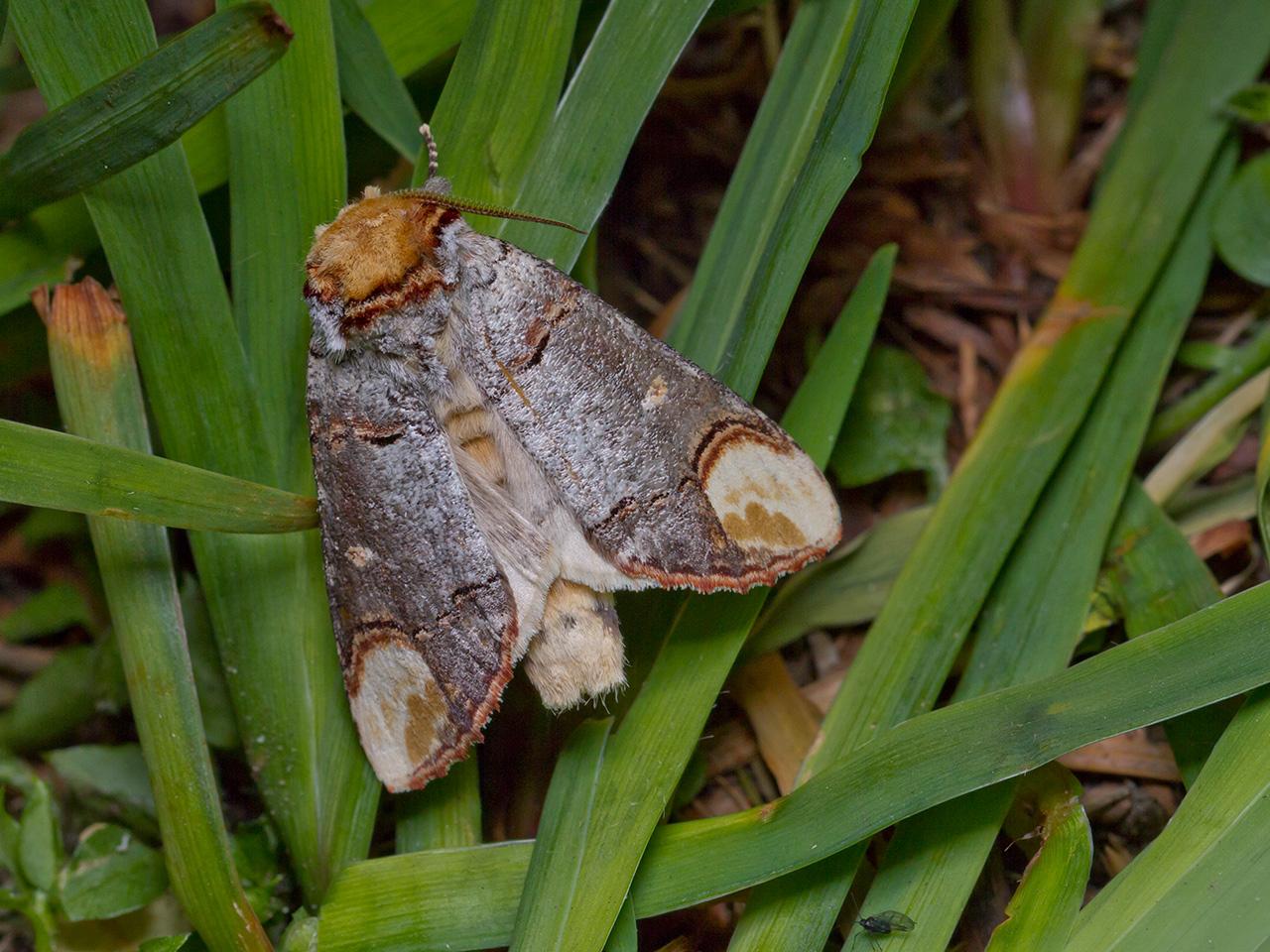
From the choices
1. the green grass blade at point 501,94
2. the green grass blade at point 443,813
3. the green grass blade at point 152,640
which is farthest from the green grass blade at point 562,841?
the green grass blade at point 501,94

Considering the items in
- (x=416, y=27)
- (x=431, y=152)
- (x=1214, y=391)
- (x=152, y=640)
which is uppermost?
(x=416, y=27)

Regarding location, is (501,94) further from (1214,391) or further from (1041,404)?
(1214,391)

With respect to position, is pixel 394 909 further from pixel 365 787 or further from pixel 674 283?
pixel 674 283

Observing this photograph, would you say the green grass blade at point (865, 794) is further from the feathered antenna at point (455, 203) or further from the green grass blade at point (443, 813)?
the feathered antenna at point (455, 203)

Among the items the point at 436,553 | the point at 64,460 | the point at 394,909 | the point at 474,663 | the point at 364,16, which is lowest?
the point at 394,909

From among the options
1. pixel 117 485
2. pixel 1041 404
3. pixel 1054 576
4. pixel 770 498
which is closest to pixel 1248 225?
pixel 1041 404

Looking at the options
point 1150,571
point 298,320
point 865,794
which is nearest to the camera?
point 865,794

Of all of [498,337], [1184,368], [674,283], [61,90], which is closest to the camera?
[61,90]

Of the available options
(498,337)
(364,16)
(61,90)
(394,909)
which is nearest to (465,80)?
(364,16)
